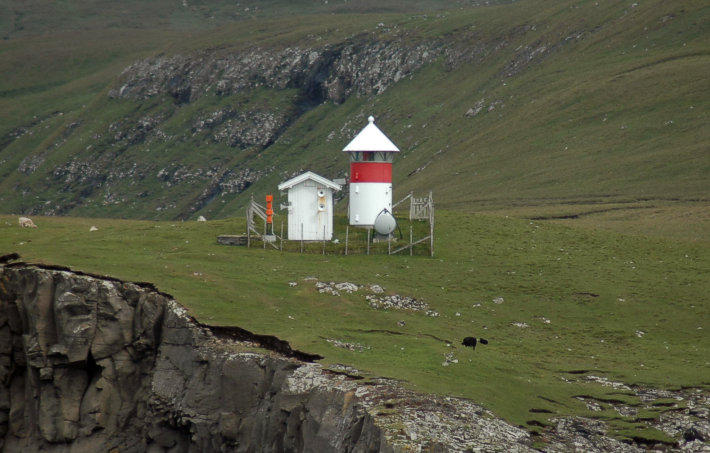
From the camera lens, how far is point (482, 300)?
5812 cm

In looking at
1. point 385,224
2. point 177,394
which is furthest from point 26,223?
point 177,394

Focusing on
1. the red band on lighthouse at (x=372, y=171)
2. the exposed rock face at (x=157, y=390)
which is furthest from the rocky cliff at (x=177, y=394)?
the red band on lighthouse at (x=372, y=171)

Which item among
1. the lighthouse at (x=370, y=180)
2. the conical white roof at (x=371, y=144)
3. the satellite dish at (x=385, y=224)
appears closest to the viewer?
the satellite dish at (x=385, y=224)

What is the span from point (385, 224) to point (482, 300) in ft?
43.5

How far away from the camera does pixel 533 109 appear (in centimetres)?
15588

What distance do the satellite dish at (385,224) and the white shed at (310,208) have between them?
3.49 metres

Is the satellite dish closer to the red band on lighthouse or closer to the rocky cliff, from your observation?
the red band on lighthouse

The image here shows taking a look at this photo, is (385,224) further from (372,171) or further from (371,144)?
(371,144)

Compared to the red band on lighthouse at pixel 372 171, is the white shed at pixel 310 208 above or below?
below

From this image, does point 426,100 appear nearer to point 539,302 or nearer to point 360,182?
point 360,182

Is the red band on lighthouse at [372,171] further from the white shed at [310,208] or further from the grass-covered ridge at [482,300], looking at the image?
the grass-covered ridge at [482,300]

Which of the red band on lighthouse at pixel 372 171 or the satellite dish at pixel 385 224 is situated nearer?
the satellite dish at pixel 385 224

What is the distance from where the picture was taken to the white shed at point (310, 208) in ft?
230

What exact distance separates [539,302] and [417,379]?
19.0 metres
